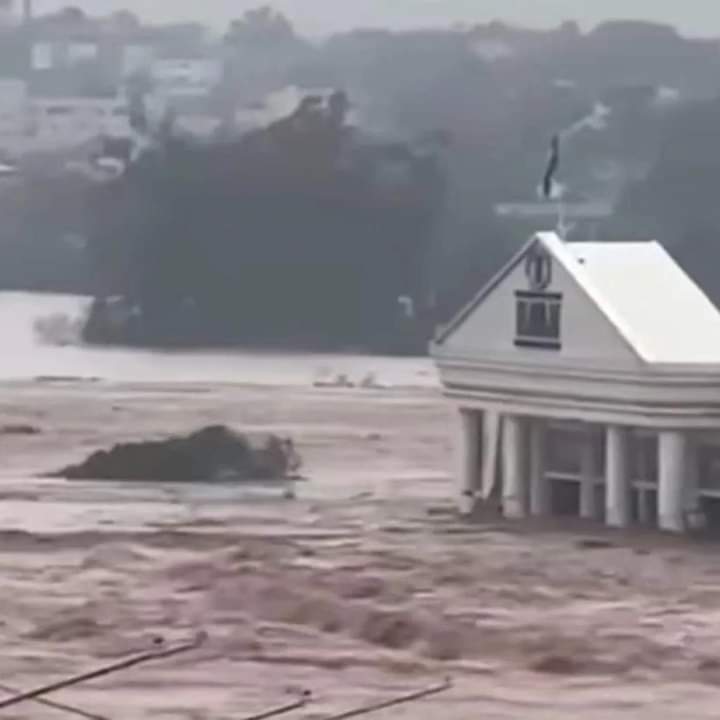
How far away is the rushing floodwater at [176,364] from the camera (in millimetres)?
33406

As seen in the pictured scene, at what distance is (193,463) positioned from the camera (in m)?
22.6

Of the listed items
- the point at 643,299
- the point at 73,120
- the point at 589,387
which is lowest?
the point at 589,387

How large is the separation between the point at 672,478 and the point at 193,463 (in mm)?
6000

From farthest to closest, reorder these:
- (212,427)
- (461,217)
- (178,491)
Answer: (461,217) → (212,427) → (178,491)

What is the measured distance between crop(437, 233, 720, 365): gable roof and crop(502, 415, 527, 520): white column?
74 centimetres

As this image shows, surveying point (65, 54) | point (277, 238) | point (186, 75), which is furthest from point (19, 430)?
point (65, 54)

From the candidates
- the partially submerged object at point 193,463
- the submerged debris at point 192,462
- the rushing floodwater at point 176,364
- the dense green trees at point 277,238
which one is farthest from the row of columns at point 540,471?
the dense green trees at point 277,238

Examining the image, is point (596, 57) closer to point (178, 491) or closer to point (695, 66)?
point (695, 66)

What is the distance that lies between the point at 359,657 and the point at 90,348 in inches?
934

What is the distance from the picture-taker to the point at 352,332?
36.8 m

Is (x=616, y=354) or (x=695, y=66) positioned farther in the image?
(x=695, y=66)

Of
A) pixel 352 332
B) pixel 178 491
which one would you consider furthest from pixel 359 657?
pixel 352 332

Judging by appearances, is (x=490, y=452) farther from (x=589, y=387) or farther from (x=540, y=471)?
(x=589, y=387)

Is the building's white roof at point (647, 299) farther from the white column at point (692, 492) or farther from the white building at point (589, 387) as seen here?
the white column at point (692, 492)
